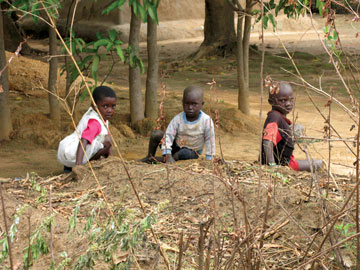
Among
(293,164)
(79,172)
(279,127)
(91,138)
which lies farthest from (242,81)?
(79,172)

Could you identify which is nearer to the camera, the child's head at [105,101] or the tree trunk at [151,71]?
the child's head at [105,101]

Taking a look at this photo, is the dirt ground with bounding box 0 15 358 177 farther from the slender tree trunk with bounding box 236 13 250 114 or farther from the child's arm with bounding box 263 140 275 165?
the child's arm with bounding box 263 140 275 165

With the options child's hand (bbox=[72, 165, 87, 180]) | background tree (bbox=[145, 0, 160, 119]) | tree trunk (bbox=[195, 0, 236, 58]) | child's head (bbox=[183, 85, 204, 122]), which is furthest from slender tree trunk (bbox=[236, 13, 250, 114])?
tree trunk (bbox=[195, 0, 236, 58])

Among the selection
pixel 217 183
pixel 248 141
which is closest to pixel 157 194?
pixel 217 183

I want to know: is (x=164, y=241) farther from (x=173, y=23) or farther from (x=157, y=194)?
(x=173, y=23)

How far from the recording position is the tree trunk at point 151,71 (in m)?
6.97

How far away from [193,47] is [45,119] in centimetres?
802

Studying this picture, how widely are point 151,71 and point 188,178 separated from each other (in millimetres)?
3521

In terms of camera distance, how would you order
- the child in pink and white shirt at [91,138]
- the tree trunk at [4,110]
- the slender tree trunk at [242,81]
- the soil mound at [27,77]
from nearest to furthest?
the child in pink and white shirt at [91,138] → the tree trunk at [4,110] → the slender tree trunk at [242,81] → the soil mound at [27,77]

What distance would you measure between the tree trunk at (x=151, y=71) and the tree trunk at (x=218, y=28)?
539 cm

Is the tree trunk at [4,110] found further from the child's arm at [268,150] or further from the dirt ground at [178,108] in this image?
the child's arm at [268,150]

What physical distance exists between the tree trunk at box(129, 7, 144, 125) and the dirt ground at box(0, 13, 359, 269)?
0.65 feet

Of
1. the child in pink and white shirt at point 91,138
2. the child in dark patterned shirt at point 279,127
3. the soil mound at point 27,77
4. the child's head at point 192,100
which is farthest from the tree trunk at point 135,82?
the child in dark patterned shirt at point 279,127

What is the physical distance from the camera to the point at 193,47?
14633mm
